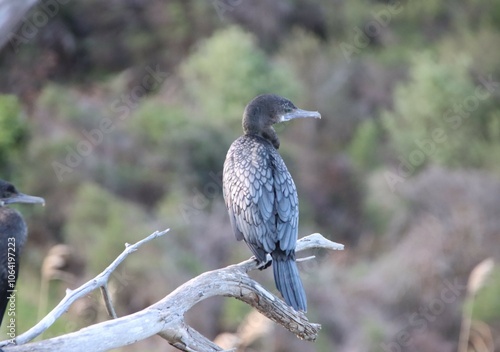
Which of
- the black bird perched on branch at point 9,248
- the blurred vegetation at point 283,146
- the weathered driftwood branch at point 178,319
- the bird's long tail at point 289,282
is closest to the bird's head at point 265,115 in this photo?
the weathered driftwood branch at point 178,319

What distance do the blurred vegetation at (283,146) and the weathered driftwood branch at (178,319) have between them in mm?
4862

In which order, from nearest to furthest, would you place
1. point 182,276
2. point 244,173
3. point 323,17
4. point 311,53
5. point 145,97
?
1. point 244,173
2. point 182,276
3. point 145,97
4. point 311,53
5. point 323,17

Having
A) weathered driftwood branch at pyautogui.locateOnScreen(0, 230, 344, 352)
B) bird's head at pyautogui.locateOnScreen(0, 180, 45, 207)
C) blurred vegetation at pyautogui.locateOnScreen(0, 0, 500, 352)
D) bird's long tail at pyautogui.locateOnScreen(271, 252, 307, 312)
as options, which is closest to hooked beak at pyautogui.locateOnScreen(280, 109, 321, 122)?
weathered driftwood branch at pyautogui.locateOnScreen(0, 230, 344, 352)

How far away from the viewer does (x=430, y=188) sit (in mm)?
17391

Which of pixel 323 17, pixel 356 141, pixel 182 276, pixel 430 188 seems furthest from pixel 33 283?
pixel 323 17

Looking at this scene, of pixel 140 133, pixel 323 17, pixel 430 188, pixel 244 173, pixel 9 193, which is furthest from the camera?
pixel 323 17

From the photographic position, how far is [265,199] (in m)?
6.33

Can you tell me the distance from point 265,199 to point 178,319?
4.49 feet

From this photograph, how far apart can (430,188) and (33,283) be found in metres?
7.11

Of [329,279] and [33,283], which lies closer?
[33,283]

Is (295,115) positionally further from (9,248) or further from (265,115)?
(9,248)

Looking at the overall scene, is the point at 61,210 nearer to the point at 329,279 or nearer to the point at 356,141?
the point at 329,279

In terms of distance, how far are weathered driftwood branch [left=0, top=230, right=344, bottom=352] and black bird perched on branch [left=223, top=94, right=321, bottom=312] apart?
116 mm

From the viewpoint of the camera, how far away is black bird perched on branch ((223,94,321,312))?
6086 mm
